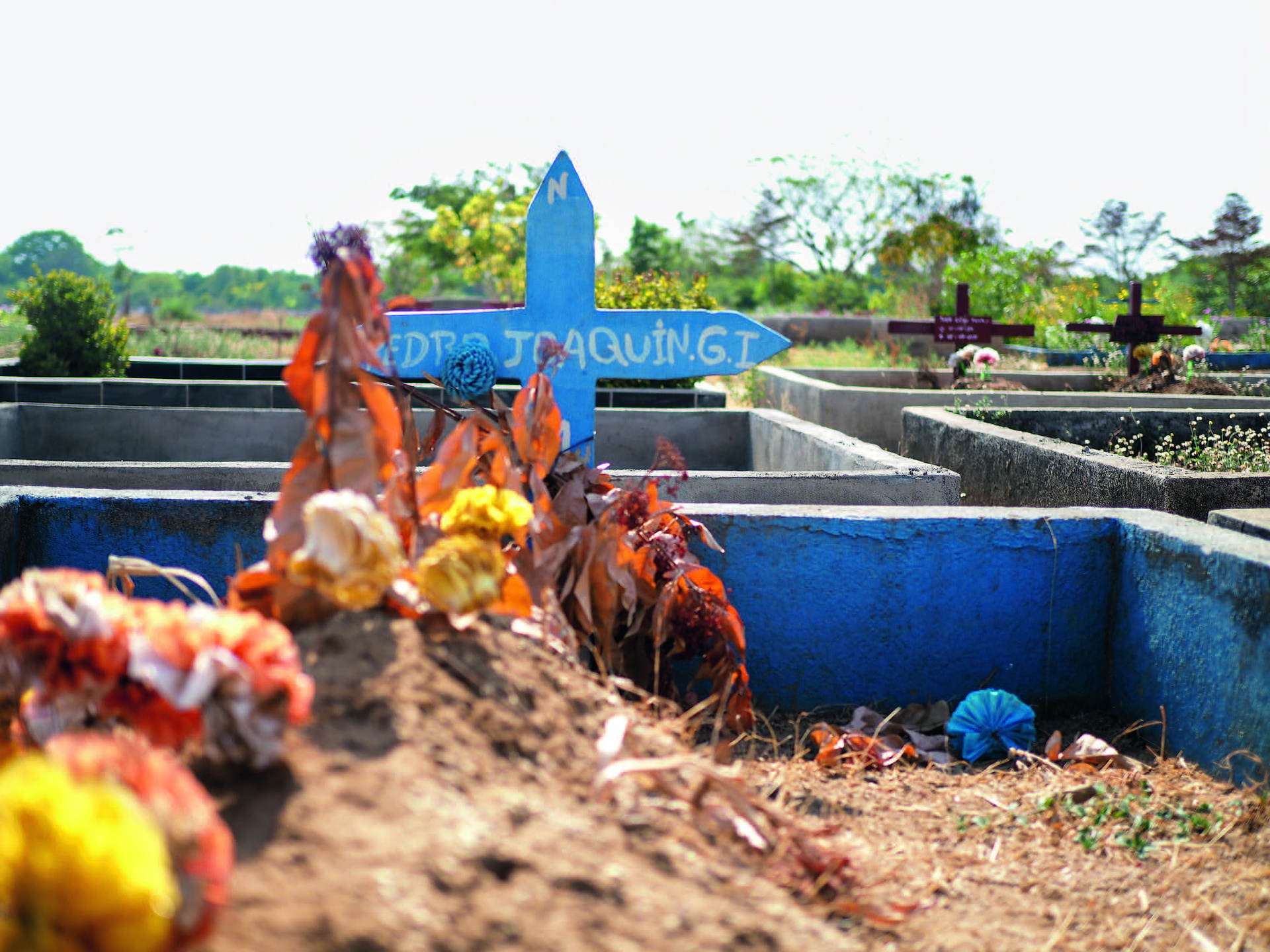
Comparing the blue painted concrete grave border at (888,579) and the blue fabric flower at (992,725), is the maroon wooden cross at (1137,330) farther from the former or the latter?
the blue fabric flower at (992,725)

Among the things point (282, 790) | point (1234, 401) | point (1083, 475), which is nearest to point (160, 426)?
point (1083, 475)

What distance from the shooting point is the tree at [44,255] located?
105125mm

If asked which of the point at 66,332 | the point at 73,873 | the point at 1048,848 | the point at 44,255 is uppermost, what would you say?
the point at 44,255

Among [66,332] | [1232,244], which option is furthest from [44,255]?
[66,332]

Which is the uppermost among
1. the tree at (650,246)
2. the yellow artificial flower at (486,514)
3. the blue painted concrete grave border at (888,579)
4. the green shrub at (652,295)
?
the tree at (650,246)

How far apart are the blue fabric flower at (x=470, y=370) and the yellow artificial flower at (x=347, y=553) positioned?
1.68 m

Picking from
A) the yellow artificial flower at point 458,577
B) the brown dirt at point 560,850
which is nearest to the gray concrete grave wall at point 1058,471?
the brown dirt at point 560,850

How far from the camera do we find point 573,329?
11.0 ft

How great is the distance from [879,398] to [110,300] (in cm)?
645

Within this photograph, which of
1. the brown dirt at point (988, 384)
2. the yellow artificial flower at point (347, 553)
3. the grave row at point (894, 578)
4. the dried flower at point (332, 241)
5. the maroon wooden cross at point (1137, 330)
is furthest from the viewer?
the maroon wooden cross at point (1137, 330)

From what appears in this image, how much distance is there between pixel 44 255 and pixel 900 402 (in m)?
120

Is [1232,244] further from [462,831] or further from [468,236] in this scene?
[462,831]

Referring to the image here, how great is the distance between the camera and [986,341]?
10844 millimetres

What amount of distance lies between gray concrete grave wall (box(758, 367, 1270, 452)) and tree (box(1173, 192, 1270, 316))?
111 feet
